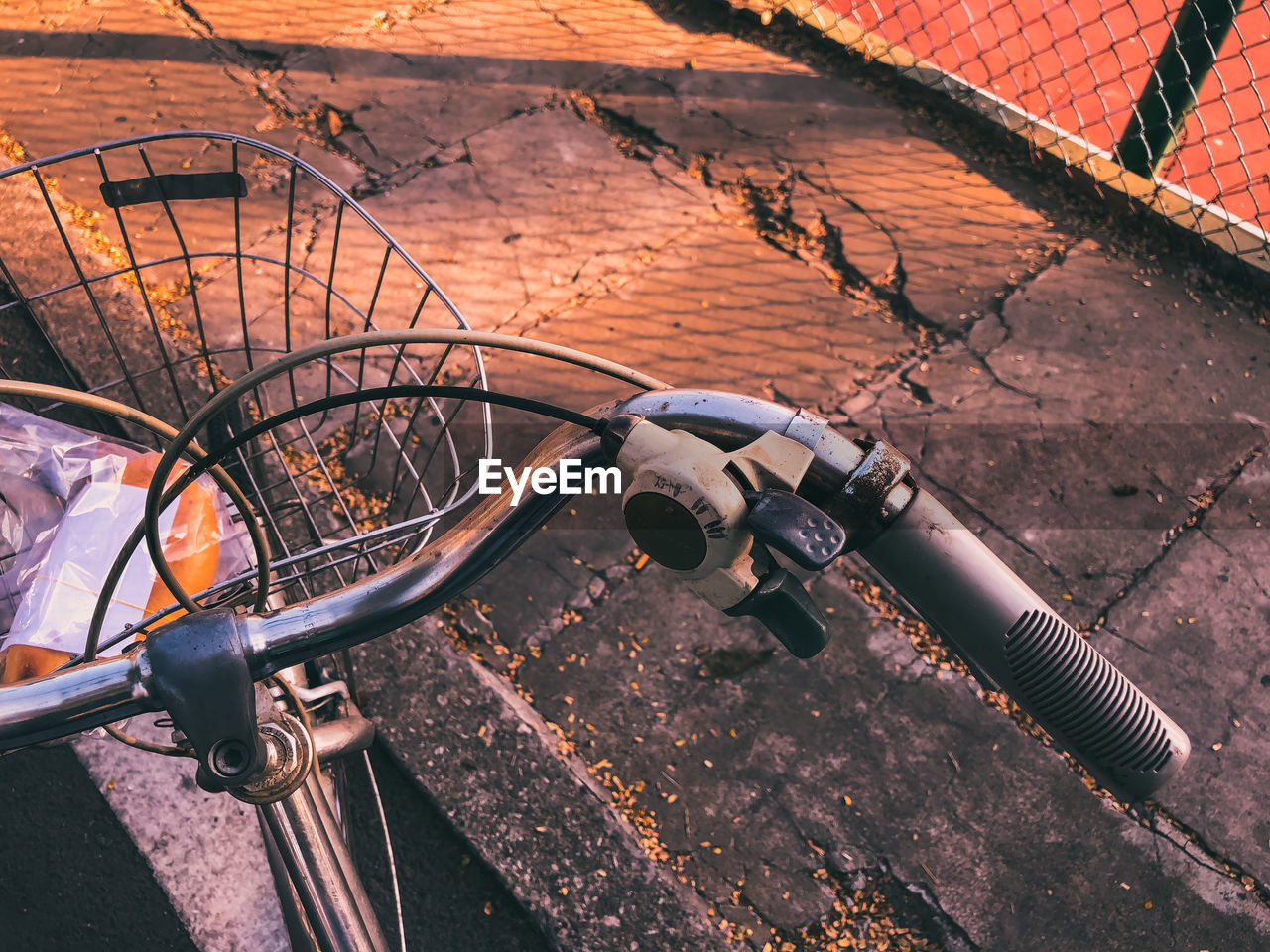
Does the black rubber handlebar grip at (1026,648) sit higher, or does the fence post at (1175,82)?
the fence post at (1175,82)

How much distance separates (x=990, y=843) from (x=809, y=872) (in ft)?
1.39

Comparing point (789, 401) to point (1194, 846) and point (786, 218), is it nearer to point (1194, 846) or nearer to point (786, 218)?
point (786, 218)

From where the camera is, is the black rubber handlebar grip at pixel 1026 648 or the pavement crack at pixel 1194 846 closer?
the black rubber handlebar grip at pixel 1026 648

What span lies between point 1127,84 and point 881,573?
3757mm

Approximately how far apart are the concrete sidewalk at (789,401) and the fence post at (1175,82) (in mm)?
267

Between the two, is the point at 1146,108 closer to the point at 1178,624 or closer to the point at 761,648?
the point at 1178,624

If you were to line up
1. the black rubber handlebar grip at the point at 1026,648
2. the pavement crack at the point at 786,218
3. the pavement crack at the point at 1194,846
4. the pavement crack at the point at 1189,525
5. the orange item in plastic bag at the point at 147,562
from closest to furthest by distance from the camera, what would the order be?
the black rubber handlebar grip at the point at 1026,648 < the orange item in plastic bag at the point at 147,562 < the pavement crack at the point at 1194,846 < the pavement crack at the point at 1189,525 < the pavement crack at the point at 786,218

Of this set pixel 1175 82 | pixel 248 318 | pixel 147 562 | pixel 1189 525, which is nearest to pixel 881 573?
pixel 147 562

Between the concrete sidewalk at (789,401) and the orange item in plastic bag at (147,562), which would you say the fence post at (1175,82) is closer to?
the concrete sidewalk at (789,401)

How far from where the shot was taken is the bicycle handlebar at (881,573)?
0.71 m

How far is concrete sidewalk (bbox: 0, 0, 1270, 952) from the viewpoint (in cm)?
194

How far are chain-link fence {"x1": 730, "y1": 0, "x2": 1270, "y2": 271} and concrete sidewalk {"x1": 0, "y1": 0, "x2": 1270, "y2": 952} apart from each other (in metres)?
0.16

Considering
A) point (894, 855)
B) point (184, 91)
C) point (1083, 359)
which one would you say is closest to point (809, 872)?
point (894, 855)

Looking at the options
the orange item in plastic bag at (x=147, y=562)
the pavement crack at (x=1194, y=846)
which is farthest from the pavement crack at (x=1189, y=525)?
the orange item in plastic bag at (x=147, y=562)
